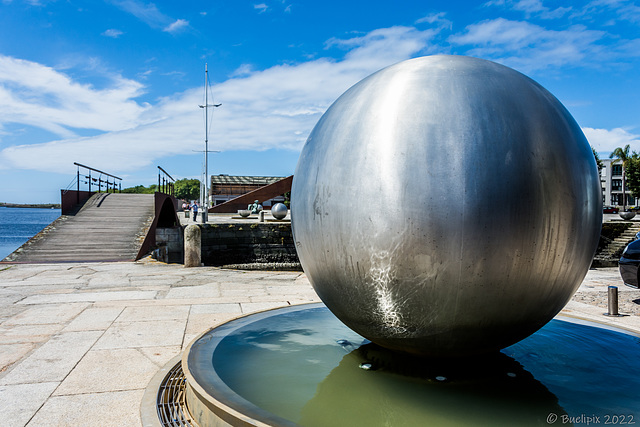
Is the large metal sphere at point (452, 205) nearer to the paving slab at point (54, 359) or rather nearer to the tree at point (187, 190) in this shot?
the paving slab at point (54, 359)

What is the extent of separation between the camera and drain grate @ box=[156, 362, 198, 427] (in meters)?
3.55

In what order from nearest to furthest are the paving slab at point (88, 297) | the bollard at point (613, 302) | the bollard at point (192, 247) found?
the bollard at point (613, 302) < the paving slab at point (88, 297) < the bollard at point (192, 247)

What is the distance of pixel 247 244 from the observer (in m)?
22.8

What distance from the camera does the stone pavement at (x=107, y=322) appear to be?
13.0ft

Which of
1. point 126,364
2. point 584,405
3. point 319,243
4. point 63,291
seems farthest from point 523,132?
point 63,291

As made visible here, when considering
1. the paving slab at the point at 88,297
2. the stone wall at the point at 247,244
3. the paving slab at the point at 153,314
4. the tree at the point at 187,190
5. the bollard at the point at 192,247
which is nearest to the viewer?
the paving slab at the point at 153,314

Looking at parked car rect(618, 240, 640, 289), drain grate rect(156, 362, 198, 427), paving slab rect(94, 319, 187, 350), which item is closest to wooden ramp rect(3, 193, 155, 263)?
paving slab rect(94, 319, 187, 350)

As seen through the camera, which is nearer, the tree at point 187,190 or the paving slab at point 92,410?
the paving slab at point 92,410

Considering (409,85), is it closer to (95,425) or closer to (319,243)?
(319,243)

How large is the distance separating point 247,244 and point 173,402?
19.0 m

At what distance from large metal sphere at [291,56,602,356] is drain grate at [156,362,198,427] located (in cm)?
156

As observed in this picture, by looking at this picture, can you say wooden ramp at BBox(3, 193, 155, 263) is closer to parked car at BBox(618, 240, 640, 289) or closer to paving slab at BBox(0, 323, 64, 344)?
paving slab at BBox(0, 323, 64, 344)

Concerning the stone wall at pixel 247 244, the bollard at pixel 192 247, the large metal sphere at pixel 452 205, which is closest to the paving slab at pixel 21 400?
the large metal sphere at pixel 452 205

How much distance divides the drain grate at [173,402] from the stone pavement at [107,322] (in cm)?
19
